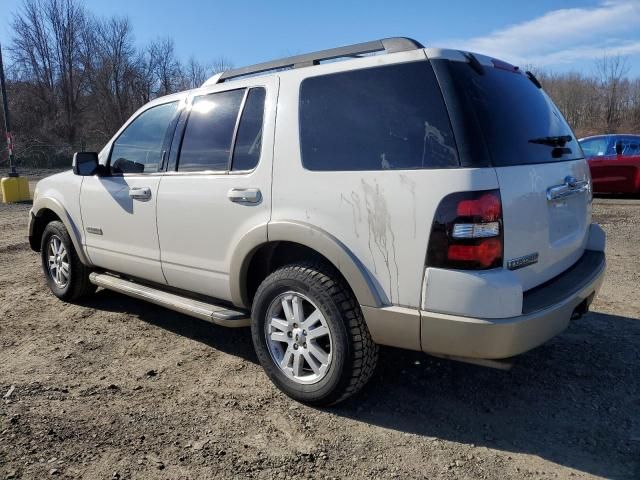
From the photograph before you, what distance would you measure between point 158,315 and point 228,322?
1713mm

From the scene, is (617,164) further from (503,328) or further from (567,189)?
(503,328)

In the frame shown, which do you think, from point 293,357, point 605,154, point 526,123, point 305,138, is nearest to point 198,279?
point 293,357

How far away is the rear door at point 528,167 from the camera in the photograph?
2504 millimetres

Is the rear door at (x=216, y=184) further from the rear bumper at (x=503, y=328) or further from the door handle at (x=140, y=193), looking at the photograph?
the rear bumper at (x=503, y=328)

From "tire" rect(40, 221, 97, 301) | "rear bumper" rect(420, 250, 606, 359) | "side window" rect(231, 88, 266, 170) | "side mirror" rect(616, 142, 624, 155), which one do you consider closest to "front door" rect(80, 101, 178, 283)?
"tire" rect(40, 221, 97, 301)

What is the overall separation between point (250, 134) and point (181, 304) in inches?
51.2

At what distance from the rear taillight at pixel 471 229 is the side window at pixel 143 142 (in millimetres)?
2440

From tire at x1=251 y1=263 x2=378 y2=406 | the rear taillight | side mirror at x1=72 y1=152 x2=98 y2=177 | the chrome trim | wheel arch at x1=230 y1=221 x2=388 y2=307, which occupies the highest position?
side mirror at x1=72 y1=152 x2=98 y2=177

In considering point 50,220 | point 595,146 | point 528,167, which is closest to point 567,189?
point 528,167

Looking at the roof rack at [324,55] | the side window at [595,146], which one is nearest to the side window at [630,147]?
the side window at [595,146]

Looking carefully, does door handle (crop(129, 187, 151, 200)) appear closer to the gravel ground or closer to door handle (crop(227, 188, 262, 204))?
door handle (crop(227, 188, 262, 204))

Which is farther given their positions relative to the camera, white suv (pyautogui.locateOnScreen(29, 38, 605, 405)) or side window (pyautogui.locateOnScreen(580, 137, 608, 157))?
side window (pyautogui.locateOnScreen(580, 137, 608, 157))

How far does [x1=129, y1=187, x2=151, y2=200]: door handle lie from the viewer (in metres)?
3.89

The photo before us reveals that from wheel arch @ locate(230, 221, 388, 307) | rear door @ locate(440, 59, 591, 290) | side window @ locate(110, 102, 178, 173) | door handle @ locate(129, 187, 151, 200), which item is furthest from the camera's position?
side window @ locate(110, 102, 178, 173)
